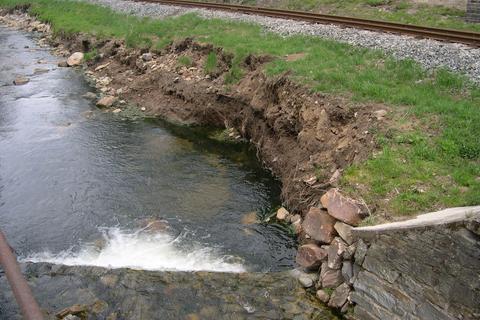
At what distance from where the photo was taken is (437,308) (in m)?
6.73

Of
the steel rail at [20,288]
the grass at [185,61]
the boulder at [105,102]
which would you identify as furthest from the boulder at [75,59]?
the steel rail at [20,288]

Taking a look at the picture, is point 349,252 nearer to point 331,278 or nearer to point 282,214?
point 331,278

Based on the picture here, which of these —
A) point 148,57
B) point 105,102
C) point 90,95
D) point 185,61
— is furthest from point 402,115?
point 90,95

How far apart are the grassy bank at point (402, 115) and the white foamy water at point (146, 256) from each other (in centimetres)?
354

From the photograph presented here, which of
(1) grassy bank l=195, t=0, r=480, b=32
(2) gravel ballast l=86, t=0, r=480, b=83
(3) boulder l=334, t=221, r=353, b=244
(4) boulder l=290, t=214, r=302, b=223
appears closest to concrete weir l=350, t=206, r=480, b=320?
(3) boulder l=334, t=221, r=353, b=244

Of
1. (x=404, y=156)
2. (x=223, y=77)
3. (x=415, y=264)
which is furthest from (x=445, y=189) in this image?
(x=223, y=77)

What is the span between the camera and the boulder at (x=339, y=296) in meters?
8.27

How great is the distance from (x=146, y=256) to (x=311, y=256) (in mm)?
3926

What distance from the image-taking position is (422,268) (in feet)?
22.7

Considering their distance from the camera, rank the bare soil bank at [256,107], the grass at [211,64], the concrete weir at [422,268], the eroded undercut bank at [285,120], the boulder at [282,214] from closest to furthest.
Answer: the concrete weir at [422,268] < the eroded undercut bank at [285,120] < the bare soil bank at [256,107] < the boulder at [282,214] < the grass at [211,64]

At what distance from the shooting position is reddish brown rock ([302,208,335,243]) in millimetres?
9172

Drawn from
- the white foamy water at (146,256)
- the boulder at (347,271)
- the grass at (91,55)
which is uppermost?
the grass at (91,55)

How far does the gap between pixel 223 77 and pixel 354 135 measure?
7.80 m

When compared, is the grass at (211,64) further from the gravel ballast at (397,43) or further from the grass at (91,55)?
the grass at (91,55)
